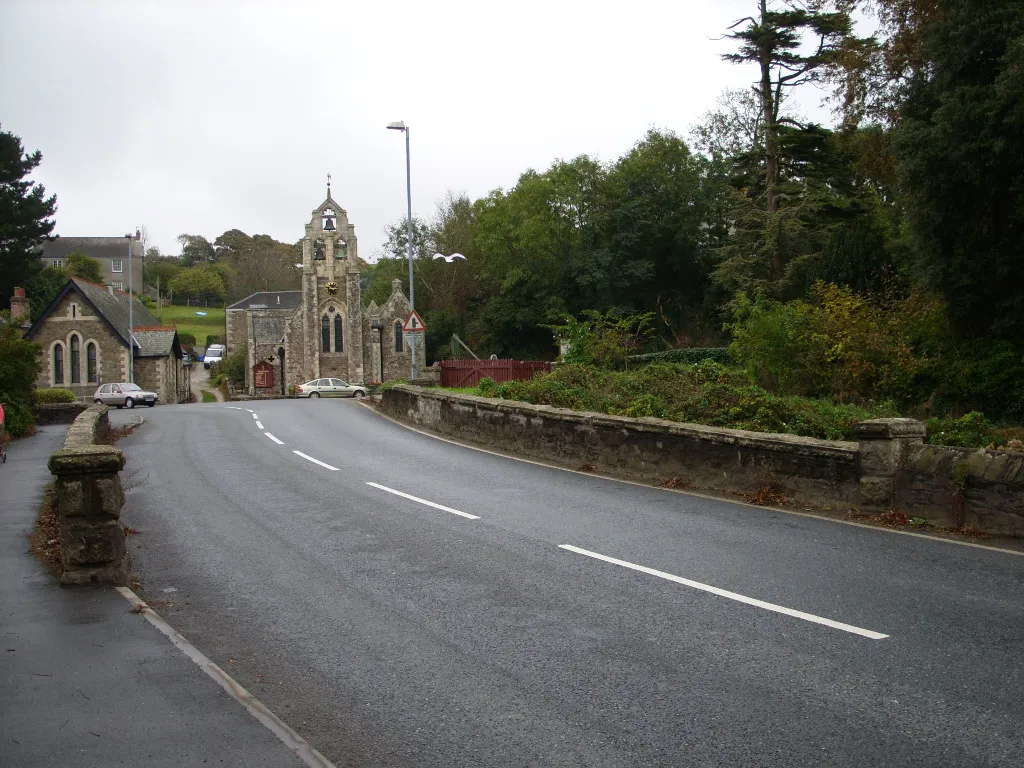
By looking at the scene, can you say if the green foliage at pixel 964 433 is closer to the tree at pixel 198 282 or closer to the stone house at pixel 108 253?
the stone house at pixel 108 253

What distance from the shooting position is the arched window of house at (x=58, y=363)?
56719mm

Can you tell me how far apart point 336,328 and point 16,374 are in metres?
46.0

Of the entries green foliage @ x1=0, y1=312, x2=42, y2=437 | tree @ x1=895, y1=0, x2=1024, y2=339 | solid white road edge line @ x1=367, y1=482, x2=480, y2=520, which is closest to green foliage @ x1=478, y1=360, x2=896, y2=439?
solid white road edge line @ x1=367, y1=482, x2=480, y2=520

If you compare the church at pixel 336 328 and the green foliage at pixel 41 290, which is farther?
the church at pixel 336 328

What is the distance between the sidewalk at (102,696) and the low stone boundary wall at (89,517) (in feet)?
0.70

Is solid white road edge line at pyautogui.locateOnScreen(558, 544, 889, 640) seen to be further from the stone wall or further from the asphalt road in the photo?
the stone wall

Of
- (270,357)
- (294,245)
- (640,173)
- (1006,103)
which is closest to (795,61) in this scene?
(640,173)

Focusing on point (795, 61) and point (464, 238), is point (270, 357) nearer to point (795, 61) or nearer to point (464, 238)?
point (464, 238)

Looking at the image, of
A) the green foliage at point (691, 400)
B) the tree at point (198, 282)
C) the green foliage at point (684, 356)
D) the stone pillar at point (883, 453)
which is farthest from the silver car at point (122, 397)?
the tree at point (198, 282)

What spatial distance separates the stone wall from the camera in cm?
1018

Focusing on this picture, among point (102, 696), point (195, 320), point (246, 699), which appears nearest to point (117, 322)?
point (195, 320)

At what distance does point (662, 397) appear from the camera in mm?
14891

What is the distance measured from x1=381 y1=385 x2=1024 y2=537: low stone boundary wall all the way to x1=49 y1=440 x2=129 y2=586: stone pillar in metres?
7.52

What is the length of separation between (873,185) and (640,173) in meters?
15.5
